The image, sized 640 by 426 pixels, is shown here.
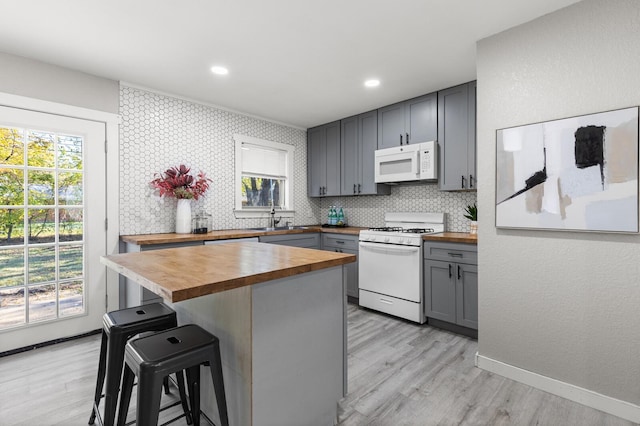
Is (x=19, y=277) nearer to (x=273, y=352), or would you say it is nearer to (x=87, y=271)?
(x=87, y=271)

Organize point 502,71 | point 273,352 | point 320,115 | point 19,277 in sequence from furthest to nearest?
point 320,115 → point 19,277 → point 502,71 → point 273,352

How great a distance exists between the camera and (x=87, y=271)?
2926 millimetres

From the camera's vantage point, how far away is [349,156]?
14.1 feet

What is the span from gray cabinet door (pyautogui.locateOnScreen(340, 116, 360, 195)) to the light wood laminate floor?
2115mm

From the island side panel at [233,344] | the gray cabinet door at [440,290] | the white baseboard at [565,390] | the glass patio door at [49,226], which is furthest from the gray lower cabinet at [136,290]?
the white baseboard at [565,390]

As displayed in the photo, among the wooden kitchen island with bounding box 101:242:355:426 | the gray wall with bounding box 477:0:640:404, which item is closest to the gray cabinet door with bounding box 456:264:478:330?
the gray wall with bounding box 477:0:640:404

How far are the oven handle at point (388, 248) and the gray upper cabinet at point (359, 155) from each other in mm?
788

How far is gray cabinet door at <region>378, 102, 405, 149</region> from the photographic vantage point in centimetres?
371

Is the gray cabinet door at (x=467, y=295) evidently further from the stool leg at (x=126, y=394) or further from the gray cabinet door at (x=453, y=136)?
the stool leg at (x=126, y=394)

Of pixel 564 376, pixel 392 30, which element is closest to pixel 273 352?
pixel 564 376

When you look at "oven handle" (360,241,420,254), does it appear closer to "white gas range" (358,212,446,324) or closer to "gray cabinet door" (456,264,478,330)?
"white gas range" (358,212,446,324)

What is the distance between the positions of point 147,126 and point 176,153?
0.38 meters

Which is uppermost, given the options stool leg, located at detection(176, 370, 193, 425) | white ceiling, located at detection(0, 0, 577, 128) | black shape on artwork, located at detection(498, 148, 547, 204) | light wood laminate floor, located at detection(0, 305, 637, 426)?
white ceiling, located at detection(0, 0, 577, 128)

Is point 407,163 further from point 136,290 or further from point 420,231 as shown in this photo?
point 136,290
